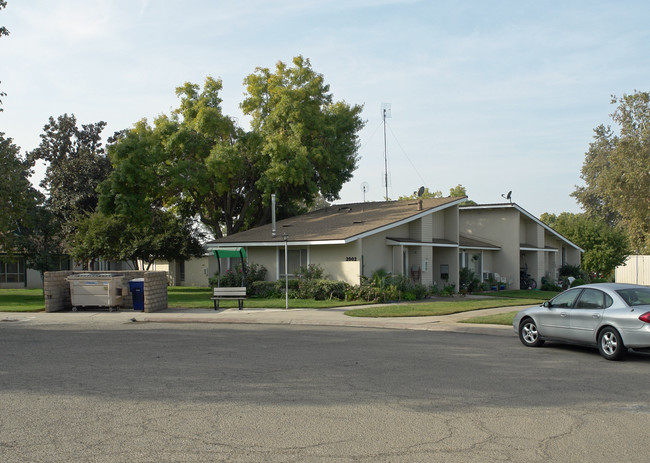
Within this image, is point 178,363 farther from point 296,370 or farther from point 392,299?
point 392,299

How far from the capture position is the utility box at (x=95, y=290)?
23.1 m

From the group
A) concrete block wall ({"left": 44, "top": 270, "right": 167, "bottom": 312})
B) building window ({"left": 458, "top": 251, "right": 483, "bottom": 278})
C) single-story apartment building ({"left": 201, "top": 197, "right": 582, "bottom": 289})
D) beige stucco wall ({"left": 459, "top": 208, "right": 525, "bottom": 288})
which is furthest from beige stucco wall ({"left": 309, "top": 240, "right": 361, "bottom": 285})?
beige stucco wall ({"left": 459, "top": 208, "right": 525, "bottom": 288})

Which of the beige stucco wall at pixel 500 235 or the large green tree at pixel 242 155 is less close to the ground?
the large green tree at pixel 242 155

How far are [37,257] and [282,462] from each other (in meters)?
31.0

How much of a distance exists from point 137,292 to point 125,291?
27.0 inches

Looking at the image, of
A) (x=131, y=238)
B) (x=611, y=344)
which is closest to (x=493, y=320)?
(x=611, y=344)

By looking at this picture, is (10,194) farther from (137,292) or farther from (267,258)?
(267,258)

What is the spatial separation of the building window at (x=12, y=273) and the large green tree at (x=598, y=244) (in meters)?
39.2

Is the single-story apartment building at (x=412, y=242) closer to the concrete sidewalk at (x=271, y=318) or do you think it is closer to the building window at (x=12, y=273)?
the concrete sidewalk at (x=271, y=318)

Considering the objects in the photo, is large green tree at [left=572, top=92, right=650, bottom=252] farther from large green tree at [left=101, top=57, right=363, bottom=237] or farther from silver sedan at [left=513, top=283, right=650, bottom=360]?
silver sedan at [left=513, top=283, right=650, bottom=360]

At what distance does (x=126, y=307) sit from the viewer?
80.1ft

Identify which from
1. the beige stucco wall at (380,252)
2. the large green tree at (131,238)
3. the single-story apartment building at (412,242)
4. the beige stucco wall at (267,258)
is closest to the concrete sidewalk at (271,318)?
the single-story apartment building at (412,242)

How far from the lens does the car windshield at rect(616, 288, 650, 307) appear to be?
39.2 feet

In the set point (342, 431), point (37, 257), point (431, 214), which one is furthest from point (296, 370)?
point (37, 257)
